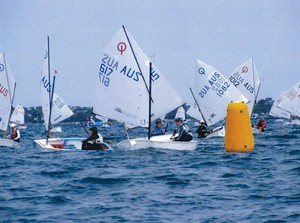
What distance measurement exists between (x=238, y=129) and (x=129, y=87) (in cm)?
589

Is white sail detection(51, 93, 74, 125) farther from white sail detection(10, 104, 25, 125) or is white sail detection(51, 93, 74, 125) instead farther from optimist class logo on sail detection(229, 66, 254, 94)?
white sail detection(10, 104, 25, 125)

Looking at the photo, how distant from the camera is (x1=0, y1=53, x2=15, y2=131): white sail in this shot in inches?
1299

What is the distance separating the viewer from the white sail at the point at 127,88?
27.8m

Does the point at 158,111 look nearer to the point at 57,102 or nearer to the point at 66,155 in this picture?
the point at 66,155

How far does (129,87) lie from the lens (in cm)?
2788

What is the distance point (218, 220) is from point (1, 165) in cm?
1228

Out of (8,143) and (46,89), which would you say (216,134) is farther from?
(8,143)

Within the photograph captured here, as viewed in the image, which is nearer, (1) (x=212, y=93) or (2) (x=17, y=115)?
(1) (x=212, y=93)

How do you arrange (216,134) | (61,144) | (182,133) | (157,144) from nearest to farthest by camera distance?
(157,144)
(182,133)
(61,144)
(216,134)

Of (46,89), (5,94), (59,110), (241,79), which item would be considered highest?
(241,79)

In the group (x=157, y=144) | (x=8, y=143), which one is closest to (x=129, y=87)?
(x=157, y=144)

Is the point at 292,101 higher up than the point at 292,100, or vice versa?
the point at 292,100

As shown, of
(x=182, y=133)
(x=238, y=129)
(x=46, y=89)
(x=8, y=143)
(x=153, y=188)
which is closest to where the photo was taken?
(x=153, y=188)

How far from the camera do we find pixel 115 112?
92.2 ft
